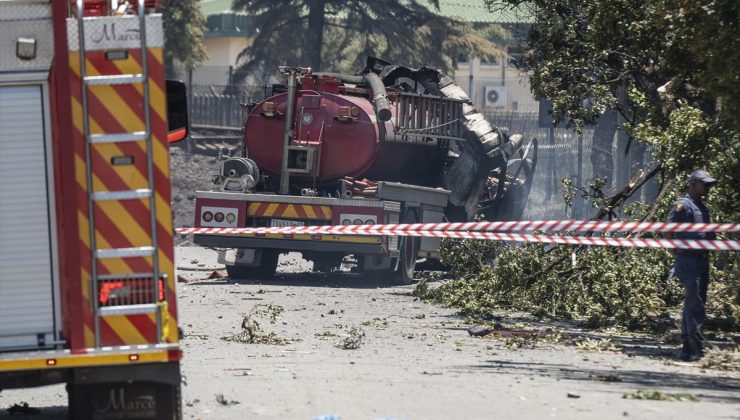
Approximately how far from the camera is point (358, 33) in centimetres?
4009

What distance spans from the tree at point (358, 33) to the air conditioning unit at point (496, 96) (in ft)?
5.70

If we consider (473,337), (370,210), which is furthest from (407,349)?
(370,210)

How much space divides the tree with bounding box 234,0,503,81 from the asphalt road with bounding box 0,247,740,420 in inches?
948

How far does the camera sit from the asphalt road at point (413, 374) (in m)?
8.46

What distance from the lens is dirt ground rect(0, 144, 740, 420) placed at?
27.8ft

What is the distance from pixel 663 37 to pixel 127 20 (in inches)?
294

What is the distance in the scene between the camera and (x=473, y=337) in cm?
1291

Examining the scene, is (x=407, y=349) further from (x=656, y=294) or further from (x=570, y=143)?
(x=570, y=143)

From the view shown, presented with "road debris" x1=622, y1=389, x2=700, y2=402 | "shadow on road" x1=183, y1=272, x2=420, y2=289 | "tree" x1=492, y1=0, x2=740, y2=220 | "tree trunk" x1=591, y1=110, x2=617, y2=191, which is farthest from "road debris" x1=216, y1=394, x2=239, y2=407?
"tree trunk" x1=591, y1=110, x2=617, y2=191

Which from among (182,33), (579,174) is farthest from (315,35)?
(579,174)

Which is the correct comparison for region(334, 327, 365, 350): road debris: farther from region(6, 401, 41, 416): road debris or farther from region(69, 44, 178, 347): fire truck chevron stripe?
region(69, 44, 178, 347): fire truck chevron stripe

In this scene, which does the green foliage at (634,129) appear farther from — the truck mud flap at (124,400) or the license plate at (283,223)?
the truck mud flap at (124,400)

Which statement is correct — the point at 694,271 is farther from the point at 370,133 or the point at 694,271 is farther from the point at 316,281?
the point at 316,281

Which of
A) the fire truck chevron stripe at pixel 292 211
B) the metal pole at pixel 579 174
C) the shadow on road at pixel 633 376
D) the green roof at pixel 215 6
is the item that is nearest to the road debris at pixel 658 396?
the shadow on road at pixel 633 376
